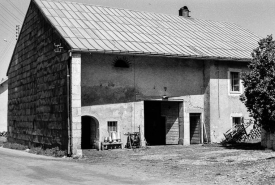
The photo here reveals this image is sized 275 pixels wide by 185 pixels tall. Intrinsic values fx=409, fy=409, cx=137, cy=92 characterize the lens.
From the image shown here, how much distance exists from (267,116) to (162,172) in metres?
7.74

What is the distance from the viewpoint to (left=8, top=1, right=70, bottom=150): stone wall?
20438 millimetres

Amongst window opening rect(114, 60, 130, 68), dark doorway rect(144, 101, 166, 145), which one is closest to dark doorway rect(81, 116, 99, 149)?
window opening rect(114, 60, 130, 68)

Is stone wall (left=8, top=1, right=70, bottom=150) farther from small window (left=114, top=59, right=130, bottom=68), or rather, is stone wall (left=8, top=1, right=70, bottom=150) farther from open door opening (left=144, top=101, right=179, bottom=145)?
open door opening (left=144, top=101, right=179, bottom=145)

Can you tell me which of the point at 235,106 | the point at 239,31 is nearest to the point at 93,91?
the point at 235,106

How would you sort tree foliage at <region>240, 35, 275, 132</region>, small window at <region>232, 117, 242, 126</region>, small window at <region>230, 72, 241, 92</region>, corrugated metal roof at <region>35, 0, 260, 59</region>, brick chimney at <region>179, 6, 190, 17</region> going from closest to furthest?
tree foliage at <region>240, 35, 275, 132</region> < corrugated metal roof at <region>35, 0, 260, 59</region> < small window at <region>230, 72, 241, 92</region> < small window at <region>232, 117, 242, 126</region> < brick chimney at <region>179, 6, 190, 17</region>

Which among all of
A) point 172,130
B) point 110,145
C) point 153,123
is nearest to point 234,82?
point 172,130

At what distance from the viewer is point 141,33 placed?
2397cm

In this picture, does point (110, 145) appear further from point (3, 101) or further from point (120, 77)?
point (3, 101)

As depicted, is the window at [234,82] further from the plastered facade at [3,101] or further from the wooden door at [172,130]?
the plastered facade at [3,101]

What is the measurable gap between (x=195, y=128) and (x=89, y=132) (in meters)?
6.61

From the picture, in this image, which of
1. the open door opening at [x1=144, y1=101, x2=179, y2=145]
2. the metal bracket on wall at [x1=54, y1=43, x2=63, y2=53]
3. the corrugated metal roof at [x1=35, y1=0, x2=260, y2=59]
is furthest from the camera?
the open door opening at [x1=144, y1=101, x2=179, y2=145]

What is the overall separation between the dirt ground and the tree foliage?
163 centimetres

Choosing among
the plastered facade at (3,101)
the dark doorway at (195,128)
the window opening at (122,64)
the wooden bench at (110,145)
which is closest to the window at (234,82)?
the dark doorway at (195,128)

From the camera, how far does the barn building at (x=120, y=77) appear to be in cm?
2041
